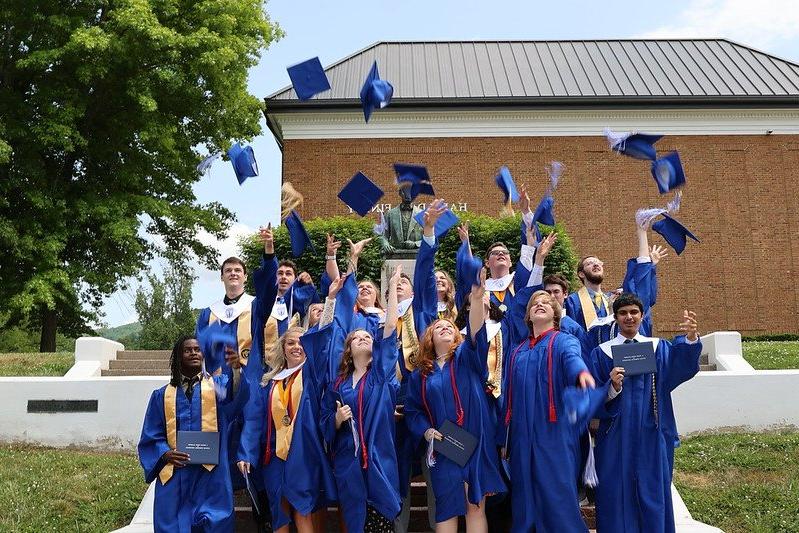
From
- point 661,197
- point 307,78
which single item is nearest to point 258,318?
point 307,78

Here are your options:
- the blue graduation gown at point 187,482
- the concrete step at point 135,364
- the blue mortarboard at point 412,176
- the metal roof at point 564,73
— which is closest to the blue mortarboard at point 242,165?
the blue mortarboard at point 412,176

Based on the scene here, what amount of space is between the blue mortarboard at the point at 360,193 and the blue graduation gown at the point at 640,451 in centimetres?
312

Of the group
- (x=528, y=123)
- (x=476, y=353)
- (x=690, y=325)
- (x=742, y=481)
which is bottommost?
(x=742, y=481)

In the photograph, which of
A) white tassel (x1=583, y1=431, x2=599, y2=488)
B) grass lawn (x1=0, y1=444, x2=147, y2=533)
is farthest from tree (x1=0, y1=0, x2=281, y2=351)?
white tassel (x1=583, y1=431, x2=599, y2=488)

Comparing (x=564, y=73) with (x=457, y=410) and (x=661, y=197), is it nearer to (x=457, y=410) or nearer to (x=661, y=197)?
(x=661, y=197)

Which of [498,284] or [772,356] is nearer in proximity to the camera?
[498,284]

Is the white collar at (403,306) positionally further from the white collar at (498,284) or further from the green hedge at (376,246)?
the green hedge at (376,246)

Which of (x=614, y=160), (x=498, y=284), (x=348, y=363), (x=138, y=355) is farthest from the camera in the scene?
(x=614, y=160)

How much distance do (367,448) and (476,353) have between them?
0.96 metres

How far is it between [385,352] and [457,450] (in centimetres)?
87

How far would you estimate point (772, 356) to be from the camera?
436 inches

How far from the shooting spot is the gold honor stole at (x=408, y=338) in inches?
234

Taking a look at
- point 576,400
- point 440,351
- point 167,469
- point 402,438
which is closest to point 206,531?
point 167,469

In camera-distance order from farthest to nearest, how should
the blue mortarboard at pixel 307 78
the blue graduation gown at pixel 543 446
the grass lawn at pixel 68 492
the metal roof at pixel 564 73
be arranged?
the metal roof at pixel 564 73 < the blue mortarboard at pixel 307 78 < the grass lawn at pixel 68 492 < the blue graduation gown at pixel 543 446
